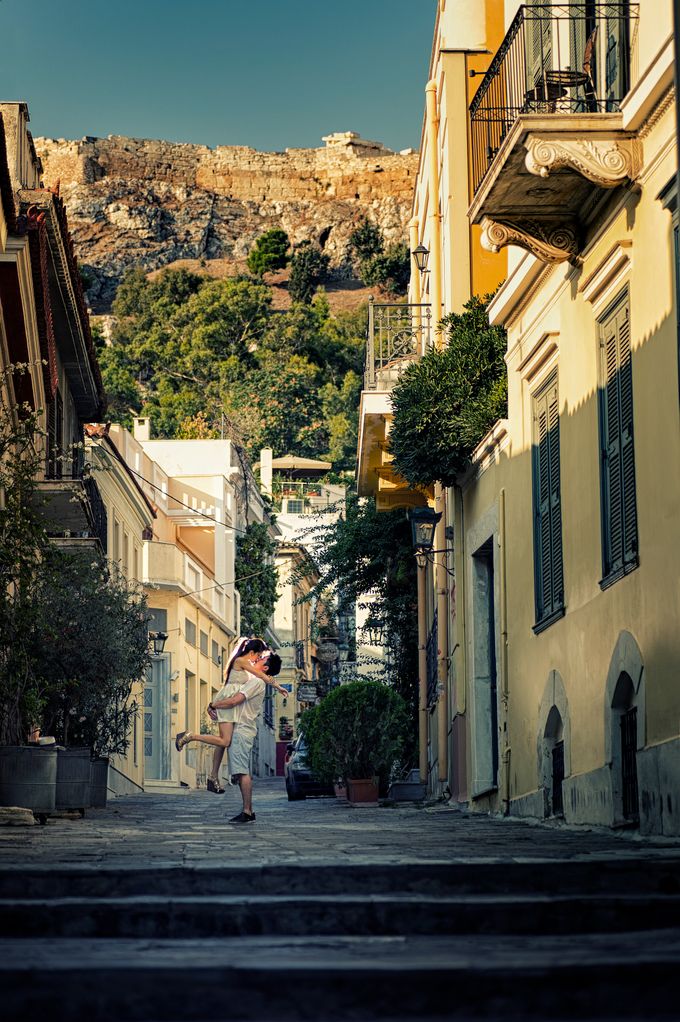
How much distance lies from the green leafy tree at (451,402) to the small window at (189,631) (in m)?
28.4

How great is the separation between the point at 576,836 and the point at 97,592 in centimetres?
1008

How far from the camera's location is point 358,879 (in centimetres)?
658

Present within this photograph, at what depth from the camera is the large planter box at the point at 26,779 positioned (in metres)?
14.4

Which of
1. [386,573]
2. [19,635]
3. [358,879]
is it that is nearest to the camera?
[358,879]

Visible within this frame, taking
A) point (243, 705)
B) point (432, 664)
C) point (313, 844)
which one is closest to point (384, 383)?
point (432, 664)

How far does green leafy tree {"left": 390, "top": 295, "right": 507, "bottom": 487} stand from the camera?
17.5m

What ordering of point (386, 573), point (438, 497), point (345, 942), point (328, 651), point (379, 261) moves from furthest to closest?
point (379, 261), point (328, 651), point (386, 573), point (438, 497), point (345, 942)

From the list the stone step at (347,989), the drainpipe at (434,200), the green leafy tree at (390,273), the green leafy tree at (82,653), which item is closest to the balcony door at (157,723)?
the drainpipe at (434,200)

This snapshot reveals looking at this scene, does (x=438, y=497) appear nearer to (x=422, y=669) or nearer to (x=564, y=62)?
(x=422, y=669)

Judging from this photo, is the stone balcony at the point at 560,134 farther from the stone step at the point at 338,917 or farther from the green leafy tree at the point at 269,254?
the green leafy tree at the point at 269,254

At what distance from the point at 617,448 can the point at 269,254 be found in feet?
424

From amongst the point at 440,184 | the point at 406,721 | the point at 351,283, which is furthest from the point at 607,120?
the point at 351,283

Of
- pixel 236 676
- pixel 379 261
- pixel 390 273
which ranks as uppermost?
pixel 379 261

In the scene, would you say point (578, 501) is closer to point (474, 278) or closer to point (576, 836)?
point (576, 836)
